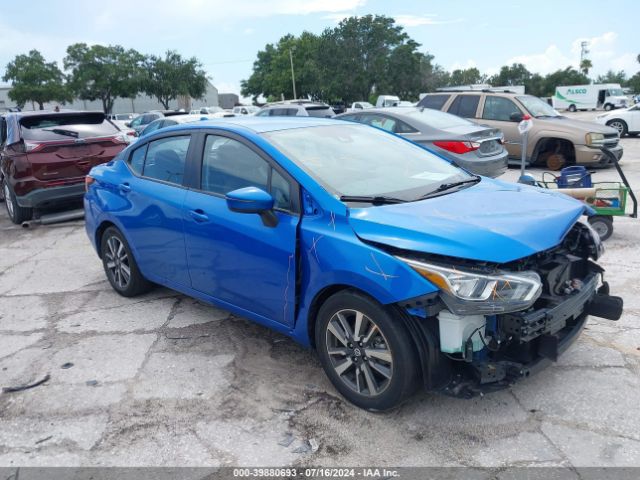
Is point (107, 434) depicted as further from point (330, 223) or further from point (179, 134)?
point (179, 134)

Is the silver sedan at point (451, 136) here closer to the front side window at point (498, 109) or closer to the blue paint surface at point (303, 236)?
the front side window at point (498, 109)

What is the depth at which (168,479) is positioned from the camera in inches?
107

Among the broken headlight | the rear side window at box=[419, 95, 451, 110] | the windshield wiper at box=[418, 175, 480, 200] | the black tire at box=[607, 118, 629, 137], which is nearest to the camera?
the broken headlight

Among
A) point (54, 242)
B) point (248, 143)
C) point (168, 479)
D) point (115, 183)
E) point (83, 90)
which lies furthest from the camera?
point (83, 90)

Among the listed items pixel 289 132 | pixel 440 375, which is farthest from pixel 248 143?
pixel 440 375

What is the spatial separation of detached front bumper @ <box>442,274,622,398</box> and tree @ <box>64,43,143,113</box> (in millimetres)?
63981

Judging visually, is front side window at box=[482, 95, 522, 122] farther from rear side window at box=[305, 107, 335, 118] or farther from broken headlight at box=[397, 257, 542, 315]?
broken headlight at box=[397, 257, 542, 315]

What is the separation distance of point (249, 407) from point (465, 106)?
34.9 feet

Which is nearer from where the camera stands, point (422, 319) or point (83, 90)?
point (422, 319)

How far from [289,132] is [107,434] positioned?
2245 millimetres

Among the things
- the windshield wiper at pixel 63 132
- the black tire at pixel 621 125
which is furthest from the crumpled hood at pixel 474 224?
the black tire at pixel 621 125

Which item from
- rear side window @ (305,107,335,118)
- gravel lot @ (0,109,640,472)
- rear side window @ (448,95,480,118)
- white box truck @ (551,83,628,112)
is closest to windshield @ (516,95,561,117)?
rear side window @ (448,95,480,118)

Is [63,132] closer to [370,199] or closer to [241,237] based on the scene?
[241,237]

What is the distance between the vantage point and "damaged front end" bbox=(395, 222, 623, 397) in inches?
107
